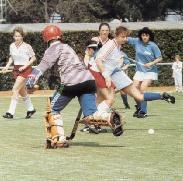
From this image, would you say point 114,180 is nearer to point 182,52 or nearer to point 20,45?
point 20,45

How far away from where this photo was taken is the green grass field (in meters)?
9.05

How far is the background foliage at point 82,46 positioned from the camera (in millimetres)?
31328

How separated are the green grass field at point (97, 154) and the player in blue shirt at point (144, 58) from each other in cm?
112

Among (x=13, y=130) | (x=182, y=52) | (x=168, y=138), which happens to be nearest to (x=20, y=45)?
(x=13, y=130)

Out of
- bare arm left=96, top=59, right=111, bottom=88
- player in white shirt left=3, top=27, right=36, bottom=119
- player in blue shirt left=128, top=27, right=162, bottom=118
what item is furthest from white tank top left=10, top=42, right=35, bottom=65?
bare arm left=96, top=59, right=111, bottom=88

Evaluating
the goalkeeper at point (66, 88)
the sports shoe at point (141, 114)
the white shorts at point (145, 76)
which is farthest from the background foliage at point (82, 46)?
the goalkeeper at point (66, 88)

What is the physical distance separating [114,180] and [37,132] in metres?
5.51

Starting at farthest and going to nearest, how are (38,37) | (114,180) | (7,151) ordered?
(38,37)
(7,151)
(114,180)

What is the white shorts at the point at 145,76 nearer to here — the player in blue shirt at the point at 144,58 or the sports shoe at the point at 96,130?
the player in blue shirt at the point at 144,58

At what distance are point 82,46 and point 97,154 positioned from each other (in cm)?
2193

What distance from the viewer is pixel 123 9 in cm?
5022

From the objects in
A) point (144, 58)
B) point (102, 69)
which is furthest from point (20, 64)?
point (102, 69)

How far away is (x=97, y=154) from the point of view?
1080cm

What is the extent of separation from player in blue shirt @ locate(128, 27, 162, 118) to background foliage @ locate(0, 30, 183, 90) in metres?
13.3
